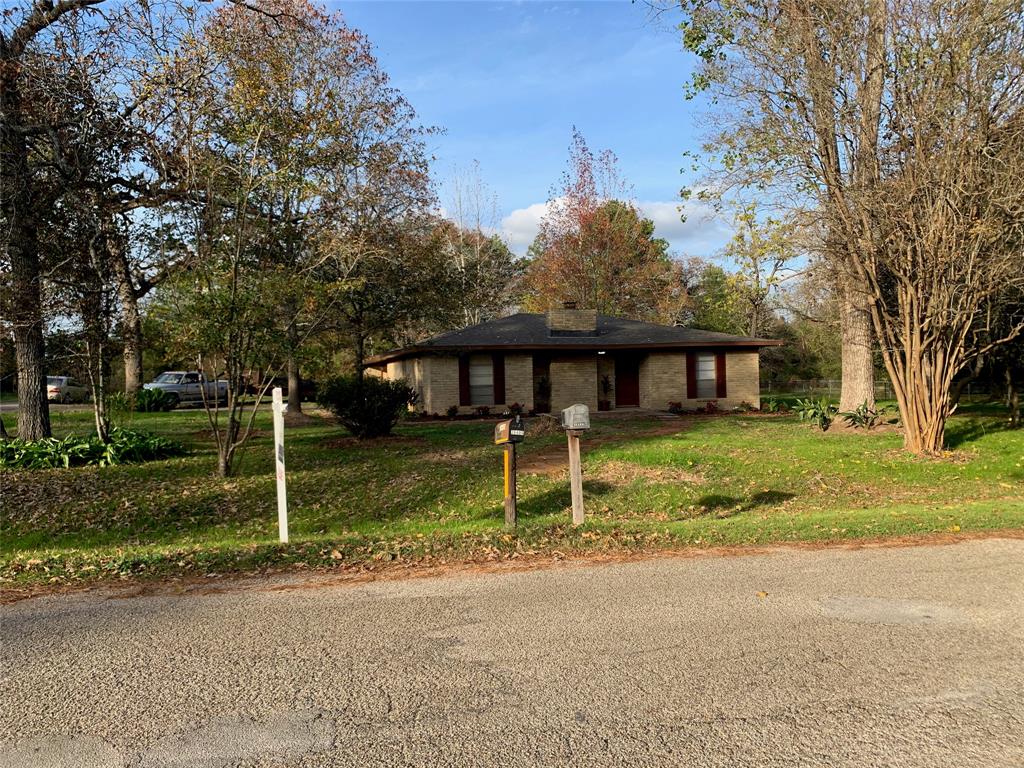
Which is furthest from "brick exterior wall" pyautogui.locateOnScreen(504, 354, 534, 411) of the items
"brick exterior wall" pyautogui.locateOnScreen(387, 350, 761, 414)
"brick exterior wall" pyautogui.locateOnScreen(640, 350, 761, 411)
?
"brick exterior wall" pyautogui.locateOnScreen(640, 350, 761, 411)

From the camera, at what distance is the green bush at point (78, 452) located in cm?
1230

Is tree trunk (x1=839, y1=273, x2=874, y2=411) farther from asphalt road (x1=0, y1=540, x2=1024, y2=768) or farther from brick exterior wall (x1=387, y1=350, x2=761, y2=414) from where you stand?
asphalt road (x1=0, y1=540, x2=1024, y2=768)

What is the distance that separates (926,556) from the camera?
6.20m

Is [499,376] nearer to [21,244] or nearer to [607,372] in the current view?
[607,372]

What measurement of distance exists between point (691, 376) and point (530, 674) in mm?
22566

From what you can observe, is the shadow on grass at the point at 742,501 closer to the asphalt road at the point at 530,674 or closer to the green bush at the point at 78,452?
the asphalt road at the point at 530,674

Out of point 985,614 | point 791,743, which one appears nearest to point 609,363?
point 985,614

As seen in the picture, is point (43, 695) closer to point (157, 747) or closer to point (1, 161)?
point (157, 747)

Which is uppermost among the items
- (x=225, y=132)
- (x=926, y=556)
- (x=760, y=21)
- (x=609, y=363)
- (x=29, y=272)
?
(x=760, y=21)

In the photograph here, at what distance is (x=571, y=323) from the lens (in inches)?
1016

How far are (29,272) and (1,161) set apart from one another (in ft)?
6.51

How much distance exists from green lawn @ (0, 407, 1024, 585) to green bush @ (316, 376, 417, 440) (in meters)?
0.89

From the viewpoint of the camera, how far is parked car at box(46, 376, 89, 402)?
28959mm

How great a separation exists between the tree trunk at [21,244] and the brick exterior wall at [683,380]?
18202 mm
